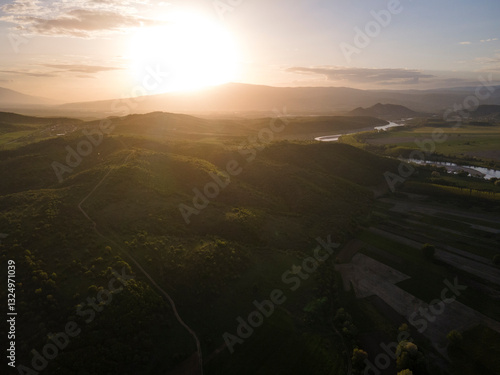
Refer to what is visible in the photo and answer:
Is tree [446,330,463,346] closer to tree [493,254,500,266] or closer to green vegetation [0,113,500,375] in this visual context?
green vegetation [0,113,500,375]

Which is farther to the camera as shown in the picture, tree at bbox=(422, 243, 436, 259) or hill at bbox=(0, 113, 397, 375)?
tree at bbox=(422, 243, 436, 259)

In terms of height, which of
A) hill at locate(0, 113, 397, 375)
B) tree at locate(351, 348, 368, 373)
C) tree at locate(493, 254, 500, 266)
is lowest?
tree at locate(351, 348, 368, 373)

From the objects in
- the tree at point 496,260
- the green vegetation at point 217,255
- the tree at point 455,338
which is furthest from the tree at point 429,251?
the tree at point 455,338

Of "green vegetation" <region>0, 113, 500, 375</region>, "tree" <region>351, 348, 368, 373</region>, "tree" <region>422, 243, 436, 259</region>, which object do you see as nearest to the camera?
"tree" <region>351, 348, 368, 373</region>

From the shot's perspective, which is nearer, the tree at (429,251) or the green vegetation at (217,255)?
the green vegetation at (217,255)

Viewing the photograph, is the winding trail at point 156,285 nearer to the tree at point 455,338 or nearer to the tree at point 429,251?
the tree at point 455,338

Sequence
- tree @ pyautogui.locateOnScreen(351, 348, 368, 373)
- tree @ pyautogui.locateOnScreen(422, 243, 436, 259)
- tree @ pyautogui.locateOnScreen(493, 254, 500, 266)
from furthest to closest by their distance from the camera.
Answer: tree @ pyautogui.locateOnScreen(422, 243, 436, 259) < tree @ pyautogui.locateOnScreen(493, 254, 500, 266) < tree @ pyautogui.locateOnScreen(351, 348, 368, 373)

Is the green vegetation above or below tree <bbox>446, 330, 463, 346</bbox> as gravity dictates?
above

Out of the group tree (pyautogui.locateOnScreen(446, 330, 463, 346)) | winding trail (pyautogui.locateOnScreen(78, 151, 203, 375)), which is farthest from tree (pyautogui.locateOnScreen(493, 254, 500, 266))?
winding trail (pyautogui.locateOnScreen(78, 151, 203, 375))

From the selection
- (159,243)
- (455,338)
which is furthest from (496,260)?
(159,243)

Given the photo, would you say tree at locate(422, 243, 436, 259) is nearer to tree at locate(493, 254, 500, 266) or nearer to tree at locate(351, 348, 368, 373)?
tree at locate(493, 254, 500, 266)

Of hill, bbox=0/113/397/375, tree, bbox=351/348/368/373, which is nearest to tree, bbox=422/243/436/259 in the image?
hill, bbox=0/113/397/375

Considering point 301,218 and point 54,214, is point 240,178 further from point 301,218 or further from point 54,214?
point 54,214

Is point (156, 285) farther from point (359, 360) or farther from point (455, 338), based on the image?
point (455, 338)
